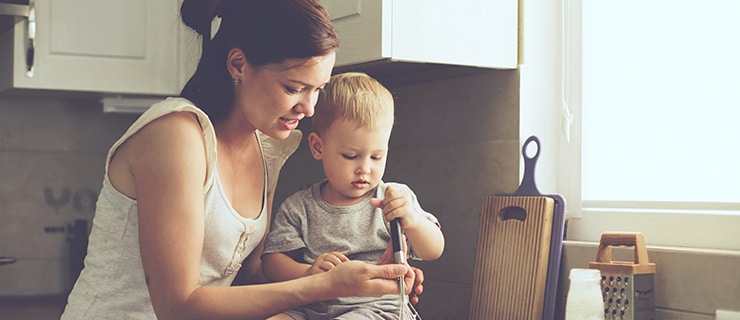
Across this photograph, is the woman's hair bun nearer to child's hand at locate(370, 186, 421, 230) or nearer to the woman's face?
the woman's face

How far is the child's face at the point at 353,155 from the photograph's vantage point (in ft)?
4.74

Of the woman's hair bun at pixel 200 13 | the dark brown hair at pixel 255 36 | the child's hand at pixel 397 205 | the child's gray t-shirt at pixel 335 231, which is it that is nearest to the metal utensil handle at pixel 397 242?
the child's hand at pixel 397 205

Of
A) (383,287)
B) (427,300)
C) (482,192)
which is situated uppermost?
(482,192)

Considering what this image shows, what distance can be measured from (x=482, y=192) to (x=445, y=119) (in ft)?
0.62

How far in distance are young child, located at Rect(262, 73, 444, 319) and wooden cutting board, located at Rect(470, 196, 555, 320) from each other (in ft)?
0.57

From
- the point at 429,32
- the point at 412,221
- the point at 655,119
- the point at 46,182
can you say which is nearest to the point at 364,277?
the point at 412,221

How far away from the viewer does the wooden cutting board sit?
1554 millimetres

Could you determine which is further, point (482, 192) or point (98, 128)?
point (98, 128)

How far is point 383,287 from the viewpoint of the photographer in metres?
1.23

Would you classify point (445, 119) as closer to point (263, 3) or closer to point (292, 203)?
point (292, 203)

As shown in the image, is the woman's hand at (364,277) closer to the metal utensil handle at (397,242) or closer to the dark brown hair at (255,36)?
the metal utensil handle at (397,242)

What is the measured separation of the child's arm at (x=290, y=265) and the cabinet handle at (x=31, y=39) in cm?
103

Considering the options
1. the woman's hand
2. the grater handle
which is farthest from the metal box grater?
the woman's hand

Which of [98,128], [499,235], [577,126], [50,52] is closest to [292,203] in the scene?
[499,235]
